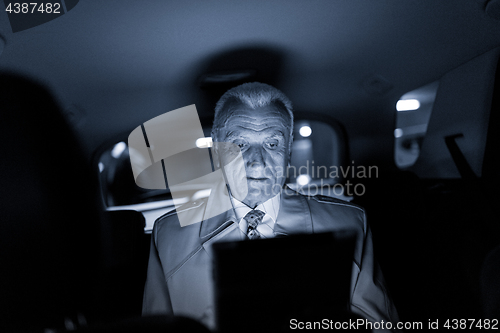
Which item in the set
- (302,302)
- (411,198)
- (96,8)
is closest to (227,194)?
(302,302)

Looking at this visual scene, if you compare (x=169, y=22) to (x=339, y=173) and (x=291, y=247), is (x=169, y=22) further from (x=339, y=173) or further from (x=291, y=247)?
(x=339, y=173)

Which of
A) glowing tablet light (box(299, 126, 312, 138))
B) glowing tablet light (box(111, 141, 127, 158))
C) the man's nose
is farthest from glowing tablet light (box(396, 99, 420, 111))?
glowing tablet light (box(111, 141, 127, 158))

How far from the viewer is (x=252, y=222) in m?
1.17

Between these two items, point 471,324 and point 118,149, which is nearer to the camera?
point 471,324

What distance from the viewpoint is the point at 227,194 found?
1.29 m

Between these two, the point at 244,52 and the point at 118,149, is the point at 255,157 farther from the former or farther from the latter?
the point at 118,149

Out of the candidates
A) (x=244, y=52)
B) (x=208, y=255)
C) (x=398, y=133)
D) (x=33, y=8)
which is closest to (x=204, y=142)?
(x=244, y=52)

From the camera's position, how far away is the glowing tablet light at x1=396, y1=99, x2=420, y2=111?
1591 millimetres

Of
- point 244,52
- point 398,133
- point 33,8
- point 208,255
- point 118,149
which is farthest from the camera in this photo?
point 398,133

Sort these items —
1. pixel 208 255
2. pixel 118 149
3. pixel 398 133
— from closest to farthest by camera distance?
pixel 208 255, pixel 118 149, pixel 398 133

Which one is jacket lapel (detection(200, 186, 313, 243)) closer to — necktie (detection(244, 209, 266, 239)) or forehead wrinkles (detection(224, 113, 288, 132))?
necktie (detection(244, 209, 266, 239))

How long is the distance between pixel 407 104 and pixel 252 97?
0.91 m

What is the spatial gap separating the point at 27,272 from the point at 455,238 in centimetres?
194

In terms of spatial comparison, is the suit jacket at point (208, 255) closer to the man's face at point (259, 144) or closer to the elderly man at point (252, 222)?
the elderly man at point (252, 222)
